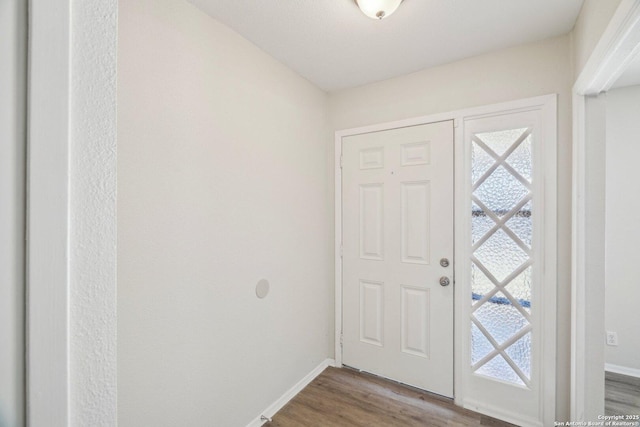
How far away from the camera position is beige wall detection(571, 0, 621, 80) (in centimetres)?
109

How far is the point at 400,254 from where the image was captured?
86.0 inches

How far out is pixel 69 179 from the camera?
Answer: 42 cm

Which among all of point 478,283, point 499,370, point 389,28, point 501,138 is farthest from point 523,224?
point 389,28

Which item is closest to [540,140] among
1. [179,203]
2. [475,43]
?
[475,43]

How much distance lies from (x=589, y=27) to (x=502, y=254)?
1.29 metres

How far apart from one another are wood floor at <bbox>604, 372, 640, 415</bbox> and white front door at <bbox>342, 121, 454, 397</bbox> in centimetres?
112

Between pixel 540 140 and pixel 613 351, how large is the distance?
79.2 inches

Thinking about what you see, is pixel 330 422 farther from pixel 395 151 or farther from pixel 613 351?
pixel 613 351

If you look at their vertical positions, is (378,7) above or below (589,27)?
above

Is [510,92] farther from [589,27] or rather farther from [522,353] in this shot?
[522,353]

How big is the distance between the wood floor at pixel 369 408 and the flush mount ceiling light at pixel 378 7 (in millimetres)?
2396

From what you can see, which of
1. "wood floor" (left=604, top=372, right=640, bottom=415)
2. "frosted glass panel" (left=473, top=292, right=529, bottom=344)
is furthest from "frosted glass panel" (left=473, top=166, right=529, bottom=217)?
"wood floor" (left=604, top=372, right=640, bottom=415)

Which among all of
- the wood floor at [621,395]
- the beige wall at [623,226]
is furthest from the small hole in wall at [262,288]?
the beige wall at [623,226]

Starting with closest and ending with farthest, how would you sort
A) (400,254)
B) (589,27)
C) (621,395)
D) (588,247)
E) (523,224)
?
(589,27)
(588,247)
(523,224)
(621,395)
(400,254)
